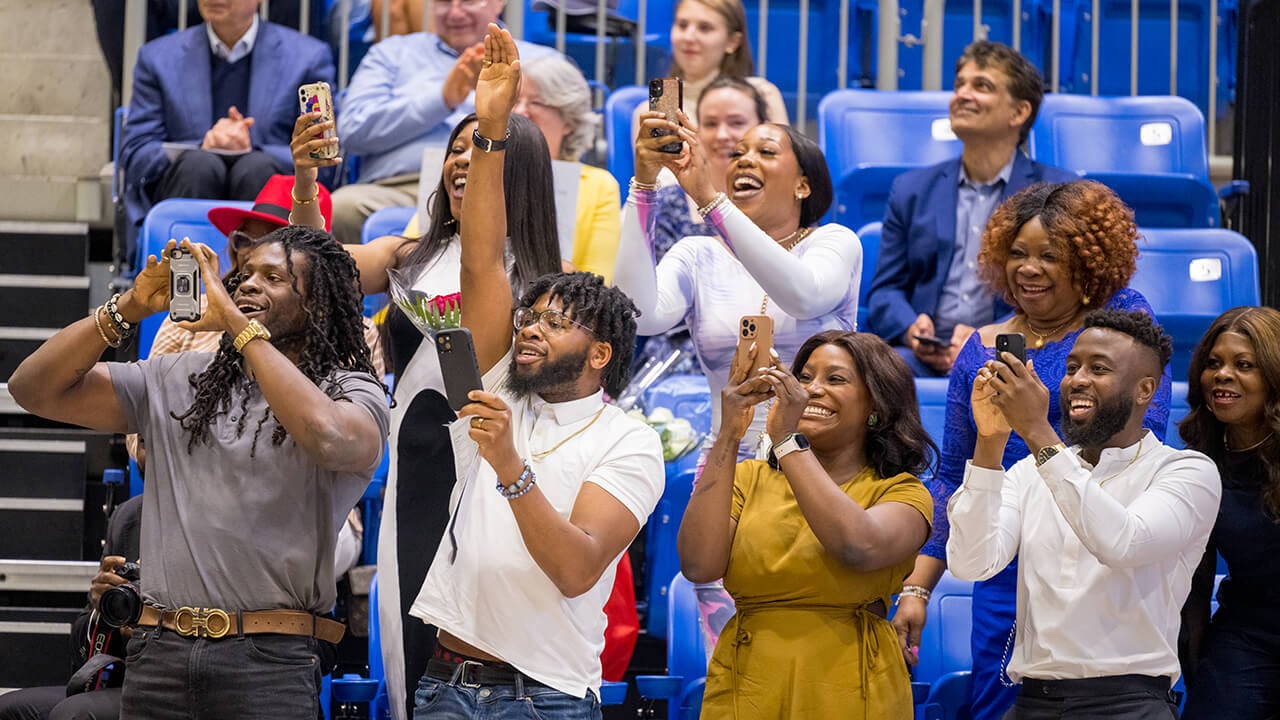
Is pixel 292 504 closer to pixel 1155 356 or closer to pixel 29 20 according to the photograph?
pixel 1155 356

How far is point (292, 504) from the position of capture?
2.87m

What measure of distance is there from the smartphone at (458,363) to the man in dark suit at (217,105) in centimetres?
279

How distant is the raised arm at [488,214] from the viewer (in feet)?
9.68

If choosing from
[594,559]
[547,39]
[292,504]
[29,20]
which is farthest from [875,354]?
[29,20]

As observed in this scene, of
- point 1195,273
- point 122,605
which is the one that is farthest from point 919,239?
point 122,605

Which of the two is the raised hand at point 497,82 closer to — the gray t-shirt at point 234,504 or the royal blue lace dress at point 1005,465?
the gray t-shirt at point 234,504

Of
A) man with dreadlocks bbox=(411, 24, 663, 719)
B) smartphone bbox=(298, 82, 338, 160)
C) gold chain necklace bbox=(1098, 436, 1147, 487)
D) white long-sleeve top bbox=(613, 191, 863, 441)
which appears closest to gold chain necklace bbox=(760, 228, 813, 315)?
white long-sleeve top bbox=(613, 191, 863, 441)

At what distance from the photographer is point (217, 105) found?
5676 millimetres

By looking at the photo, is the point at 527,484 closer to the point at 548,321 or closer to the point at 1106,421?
the point at 548,321

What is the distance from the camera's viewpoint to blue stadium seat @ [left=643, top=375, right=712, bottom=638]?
4.04 meters

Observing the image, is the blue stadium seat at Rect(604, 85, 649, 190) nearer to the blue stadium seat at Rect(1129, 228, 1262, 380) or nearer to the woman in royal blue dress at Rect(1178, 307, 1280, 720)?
the blue stadium seat at Rect(1129, 228, 1262, 380)

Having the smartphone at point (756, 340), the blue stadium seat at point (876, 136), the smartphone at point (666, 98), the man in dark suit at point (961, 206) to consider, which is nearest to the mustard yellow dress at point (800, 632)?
the smartphone at point (756, 340)

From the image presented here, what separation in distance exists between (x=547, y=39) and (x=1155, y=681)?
443 cm

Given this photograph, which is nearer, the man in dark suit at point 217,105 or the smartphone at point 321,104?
the smartphone at point 321,104
